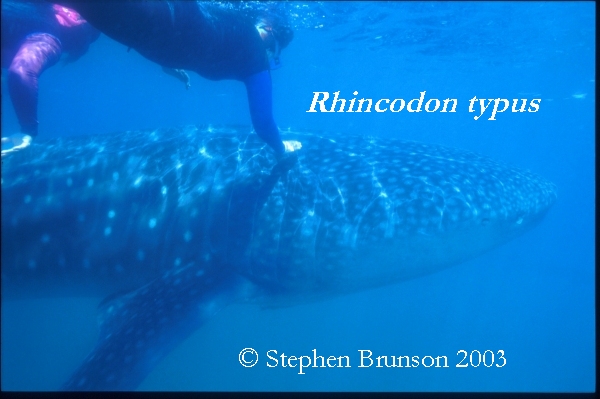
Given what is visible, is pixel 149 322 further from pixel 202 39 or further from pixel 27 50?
pixel 27 50

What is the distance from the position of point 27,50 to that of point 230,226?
3.67 metres

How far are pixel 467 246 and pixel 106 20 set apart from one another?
4.52m

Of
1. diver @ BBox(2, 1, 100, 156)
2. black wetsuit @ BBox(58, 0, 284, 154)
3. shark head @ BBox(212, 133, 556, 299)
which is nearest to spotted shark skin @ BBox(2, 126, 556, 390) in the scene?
shark head @ BBox(212, 133, 556, 299)

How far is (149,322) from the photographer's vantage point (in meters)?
4.17

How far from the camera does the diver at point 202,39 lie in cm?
381

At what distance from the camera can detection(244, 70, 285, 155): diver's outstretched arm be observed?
552 centimetres

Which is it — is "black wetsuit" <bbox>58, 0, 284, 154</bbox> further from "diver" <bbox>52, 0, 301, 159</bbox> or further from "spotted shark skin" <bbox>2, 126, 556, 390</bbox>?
"spotted shark skin" <bbox>2, 126, 556, 390</bbox>

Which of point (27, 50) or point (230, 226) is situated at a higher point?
point (27, 50)

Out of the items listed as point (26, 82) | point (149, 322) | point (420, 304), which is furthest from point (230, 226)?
point (420, 304)

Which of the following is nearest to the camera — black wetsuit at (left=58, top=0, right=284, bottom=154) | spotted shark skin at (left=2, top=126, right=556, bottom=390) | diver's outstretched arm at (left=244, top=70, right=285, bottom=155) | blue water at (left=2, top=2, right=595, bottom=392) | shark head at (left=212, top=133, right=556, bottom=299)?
black wetsuit at (left=58, top=0, right=284, bottom=154)

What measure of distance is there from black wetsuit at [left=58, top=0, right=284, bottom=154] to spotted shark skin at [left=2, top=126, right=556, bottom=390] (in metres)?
0.94

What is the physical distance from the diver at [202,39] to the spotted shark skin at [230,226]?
95cm

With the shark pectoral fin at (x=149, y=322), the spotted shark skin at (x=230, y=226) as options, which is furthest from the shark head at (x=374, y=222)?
the shark pectoral fin at (x=149, y=322)

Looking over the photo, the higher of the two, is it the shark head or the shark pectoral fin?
the shark head
